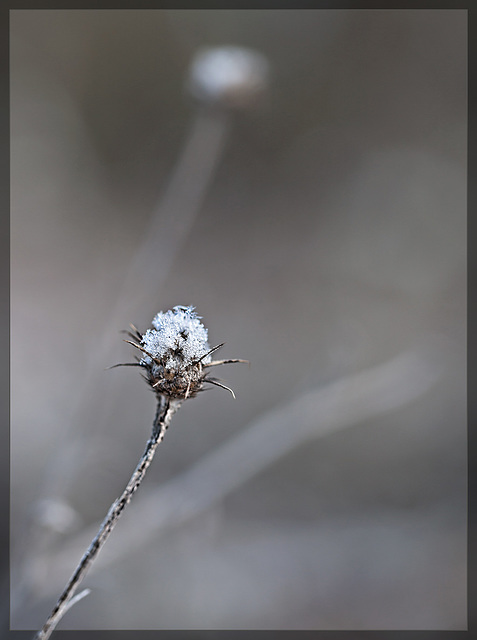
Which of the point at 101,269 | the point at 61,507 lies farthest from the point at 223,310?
the point at 61,507

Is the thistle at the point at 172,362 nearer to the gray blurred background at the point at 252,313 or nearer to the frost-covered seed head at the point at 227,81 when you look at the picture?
the gray blurred background at the point at 252,313

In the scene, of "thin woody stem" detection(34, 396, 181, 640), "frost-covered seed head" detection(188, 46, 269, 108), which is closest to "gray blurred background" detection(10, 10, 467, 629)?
"frost-covered seed head" detection(188, 46, 269, 108)


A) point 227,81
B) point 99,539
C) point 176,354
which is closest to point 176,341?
point 176,354

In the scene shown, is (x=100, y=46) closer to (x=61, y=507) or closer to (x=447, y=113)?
(x=447, y=113)

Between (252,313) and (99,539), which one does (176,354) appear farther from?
(252,313)

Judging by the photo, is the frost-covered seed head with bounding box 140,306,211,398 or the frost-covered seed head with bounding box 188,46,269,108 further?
the frost-covered seed head with bounding box 188,46,269,108

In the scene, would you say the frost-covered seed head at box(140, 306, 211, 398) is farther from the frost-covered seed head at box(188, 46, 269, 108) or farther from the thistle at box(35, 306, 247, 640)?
the frost-covered seed head at box(188, 46, 269, 108)

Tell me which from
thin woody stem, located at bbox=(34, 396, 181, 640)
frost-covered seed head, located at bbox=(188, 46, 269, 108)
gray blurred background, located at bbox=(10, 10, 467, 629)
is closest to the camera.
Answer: thin woody stem, located at bbox=(34, 396, 181, 640)
